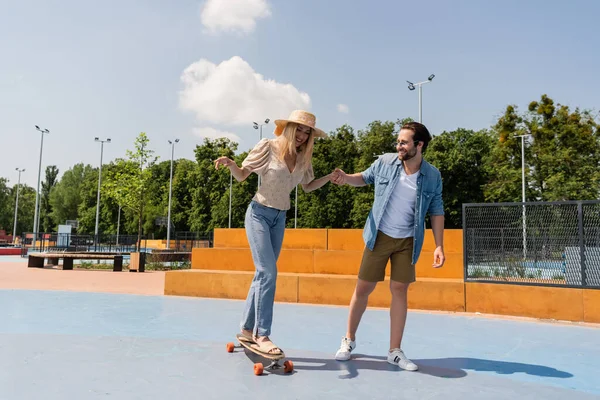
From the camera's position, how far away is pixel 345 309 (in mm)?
6859

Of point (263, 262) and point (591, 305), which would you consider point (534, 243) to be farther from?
point (263, 262)

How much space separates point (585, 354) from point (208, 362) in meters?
3.35

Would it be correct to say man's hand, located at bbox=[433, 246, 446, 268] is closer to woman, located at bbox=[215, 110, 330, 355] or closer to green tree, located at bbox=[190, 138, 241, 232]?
woman, located at bbox=[215, 110, 330, 355]

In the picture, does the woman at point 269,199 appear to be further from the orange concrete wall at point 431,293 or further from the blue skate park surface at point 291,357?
the orange concrete wall at point 431,293

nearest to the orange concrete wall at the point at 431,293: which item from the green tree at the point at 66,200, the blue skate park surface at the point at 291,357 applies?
the blue skate park surface at the point at 291,357

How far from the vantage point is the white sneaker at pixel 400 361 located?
3.46 m

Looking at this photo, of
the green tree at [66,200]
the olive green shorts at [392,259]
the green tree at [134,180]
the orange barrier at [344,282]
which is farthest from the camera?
the green tree at [66,200]

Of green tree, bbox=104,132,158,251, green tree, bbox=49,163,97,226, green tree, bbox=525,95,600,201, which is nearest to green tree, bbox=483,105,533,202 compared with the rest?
green tree, bbox=525,95,600,201

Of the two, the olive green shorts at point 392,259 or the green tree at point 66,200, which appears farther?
the green tree at point 66,200

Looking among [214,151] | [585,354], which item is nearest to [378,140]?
[214,151]

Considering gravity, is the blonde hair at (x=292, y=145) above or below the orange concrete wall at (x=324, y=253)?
above

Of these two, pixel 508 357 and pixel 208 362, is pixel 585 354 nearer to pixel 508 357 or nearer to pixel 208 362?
pixel 508 357

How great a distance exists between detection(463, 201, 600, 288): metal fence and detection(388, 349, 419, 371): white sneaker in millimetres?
3390

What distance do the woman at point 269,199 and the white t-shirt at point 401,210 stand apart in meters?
0.77
